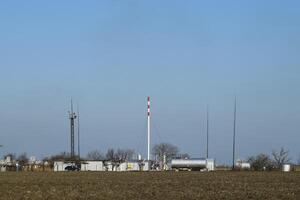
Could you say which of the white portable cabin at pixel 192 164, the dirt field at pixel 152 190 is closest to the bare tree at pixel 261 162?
the white portable cabin at pixel 192 164

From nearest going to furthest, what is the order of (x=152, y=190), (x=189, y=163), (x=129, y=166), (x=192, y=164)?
(x=152, y=190)
(x=192, y=164)
(x=189, y=163)
(x=129, y=166)

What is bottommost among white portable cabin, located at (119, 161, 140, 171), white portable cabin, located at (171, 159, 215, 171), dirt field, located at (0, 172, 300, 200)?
white portable cabin, located at (119, 161, 140, 171)

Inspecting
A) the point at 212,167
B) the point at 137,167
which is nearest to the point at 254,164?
the point at 212,167

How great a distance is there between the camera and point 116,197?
101ft

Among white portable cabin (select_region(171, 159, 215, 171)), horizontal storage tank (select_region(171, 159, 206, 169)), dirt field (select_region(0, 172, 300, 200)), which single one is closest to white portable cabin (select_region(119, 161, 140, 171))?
horizontal storage tank (select_region(171, 159, 206, 169))

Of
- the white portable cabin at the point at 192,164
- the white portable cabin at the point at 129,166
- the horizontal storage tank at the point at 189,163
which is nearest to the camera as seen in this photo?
the white portable cabin at the point at 192,164

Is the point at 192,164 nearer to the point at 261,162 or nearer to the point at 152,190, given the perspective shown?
the point at 261,162

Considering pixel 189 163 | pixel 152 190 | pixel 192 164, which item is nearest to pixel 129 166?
pixel 189 163

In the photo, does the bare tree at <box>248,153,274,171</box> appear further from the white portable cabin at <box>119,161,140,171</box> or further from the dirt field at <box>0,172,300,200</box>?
the dirt field at <box>0,172,300,200</box>

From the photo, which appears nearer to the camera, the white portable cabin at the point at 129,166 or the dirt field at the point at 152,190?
the dirt field at the point at 152,190

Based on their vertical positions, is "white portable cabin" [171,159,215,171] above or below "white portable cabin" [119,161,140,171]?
above

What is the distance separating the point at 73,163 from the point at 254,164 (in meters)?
47.2

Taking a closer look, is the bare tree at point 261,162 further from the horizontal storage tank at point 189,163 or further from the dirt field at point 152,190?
the dirt field at point 152,190

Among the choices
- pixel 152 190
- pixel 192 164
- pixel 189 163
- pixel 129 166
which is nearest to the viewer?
pixel 152 190
